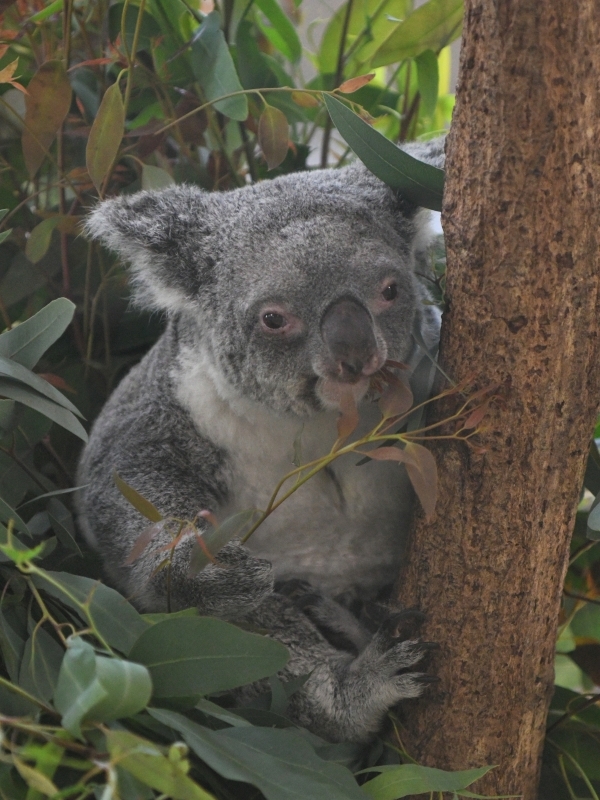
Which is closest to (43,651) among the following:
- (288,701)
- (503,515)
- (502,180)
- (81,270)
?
(288,701)

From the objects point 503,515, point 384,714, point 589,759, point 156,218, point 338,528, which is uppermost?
point 156,218

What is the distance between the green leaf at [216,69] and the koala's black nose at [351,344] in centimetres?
66

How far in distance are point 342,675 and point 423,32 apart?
67.4 inches

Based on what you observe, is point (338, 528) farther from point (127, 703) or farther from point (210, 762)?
point (127, 703)

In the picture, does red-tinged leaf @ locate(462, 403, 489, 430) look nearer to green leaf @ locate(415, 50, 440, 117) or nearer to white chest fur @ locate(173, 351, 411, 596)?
white chest fur @ locate(173, 351, 411, 596)

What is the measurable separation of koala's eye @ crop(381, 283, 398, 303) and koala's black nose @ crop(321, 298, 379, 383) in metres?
0.13

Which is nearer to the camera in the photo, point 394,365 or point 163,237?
point 394,365

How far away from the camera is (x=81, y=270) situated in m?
2.48

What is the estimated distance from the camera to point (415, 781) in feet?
4.81

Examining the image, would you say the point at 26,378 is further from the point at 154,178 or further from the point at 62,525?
the point at 154,178

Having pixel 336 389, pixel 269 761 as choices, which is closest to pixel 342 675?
pixel 269 761

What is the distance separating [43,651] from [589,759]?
1199mm

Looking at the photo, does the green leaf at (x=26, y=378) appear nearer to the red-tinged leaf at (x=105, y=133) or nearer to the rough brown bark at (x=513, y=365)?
the red-tinged leaf at (x=105, y=133)

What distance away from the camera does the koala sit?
1711mm
